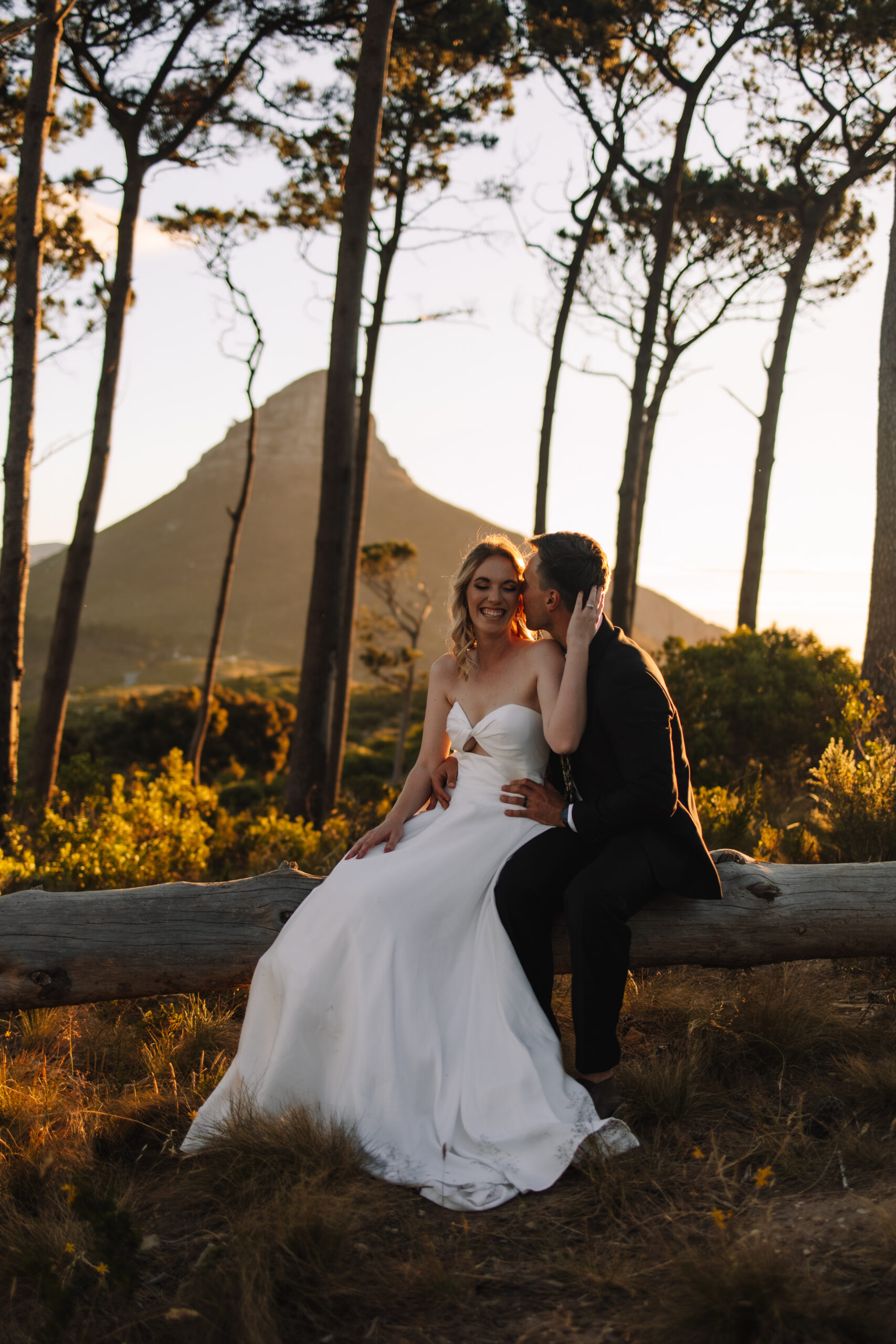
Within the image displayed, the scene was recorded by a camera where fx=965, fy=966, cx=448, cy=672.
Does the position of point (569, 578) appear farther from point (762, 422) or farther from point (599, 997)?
point (762, 422)

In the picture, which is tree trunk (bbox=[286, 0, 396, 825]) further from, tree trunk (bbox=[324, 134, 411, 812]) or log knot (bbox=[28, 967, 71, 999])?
log knot (bbox=[28, 967, 71, 999])

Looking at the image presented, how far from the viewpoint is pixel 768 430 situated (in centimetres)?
1698

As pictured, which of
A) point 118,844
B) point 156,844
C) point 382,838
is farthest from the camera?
point 156,844

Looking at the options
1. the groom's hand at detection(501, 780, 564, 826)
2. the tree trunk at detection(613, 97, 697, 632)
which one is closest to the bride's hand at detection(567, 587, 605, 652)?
the groom's hand at detection(501, 780, 564, 826)

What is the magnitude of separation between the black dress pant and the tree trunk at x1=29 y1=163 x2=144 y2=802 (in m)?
9.56

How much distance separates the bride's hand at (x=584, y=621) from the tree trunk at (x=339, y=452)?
18.2 feet

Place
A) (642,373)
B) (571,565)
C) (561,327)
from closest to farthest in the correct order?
1. (571,565)
2. (642,373)
3. (561,327)

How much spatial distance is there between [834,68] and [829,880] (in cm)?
1514

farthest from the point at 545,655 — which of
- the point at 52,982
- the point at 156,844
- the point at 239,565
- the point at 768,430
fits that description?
the point at 239,565

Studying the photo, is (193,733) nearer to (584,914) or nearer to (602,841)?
(602,841)

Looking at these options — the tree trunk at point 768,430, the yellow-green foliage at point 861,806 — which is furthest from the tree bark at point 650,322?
the yellow-green foliage at point 861,806

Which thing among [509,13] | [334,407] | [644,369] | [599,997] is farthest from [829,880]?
[509,13]

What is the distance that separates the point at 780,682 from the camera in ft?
37.7

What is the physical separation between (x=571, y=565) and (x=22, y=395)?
7.52 meters
